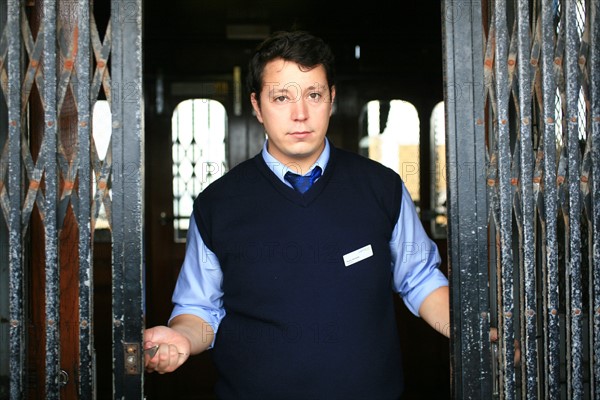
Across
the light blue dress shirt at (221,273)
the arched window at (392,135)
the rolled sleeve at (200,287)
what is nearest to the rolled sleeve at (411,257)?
the light blue dress shirt at (221,273)

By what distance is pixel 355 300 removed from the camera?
219 cm

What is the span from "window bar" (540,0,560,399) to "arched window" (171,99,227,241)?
Answer: 364 cm

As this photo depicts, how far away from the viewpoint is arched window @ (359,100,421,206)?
5414mm

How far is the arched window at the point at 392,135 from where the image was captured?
17.8 feet

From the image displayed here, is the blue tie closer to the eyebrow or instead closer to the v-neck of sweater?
the v-neck of sweater

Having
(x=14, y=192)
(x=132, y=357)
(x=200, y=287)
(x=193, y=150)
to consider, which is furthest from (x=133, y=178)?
(x=193, y=150)

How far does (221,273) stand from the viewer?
235 centimetres

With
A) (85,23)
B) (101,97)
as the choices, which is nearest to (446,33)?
(85,23)

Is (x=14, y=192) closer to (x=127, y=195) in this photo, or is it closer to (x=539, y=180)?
(x=127, y=195)

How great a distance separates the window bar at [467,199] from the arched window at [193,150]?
3565 mm

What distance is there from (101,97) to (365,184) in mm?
3160

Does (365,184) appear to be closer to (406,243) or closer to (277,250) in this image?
(406,243)

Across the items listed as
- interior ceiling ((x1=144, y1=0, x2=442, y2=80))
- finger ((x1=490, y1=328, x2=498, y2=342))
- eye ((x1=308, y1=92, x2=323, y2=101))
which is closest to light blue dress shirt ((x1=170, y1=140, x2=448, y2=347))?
eye ((x1=308, y1=92, x2=323, y2=101))

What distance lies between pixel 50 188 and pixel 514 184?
136cm
